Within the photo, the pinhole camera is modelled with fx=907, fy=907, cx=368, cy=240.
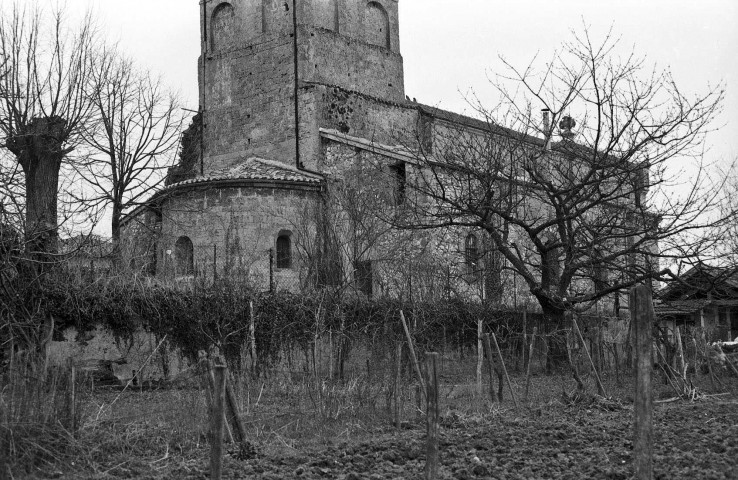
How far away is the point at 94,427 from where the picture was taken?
339 inches

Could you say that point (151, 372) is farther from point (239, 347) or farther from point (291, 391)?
point (291, 391)

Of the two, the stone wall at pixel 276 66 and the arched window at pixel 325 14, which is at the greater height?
the arched window at pixel 325 14

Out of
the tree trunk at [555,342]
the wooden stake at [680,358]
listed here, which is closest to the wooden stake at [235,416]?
the wooden stake at [680,358]

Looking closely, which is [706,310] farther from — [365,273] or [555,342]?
[555,342]

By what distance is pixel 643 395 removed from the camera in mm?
7352

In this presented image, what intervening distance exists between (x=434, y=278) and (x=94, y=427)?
14.9 m

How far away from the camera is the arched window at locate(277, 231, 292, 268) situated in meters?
25.5

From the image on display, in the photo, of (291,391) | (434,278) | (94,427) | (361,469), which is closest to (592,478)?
(361,469)

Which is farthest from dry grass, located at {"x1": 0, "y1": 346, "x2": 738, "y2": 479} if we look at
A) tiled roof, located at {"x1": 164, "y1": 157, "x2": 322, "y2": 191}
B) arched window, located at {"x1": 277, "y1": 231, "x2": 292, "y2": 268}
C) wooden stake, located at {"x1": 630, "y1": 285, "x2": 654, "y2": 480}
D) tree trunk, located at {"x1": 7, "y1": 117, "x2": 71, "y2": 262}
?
tiled roof, located at {"x1": 164, "y1": 157, "x2": 322, "y2": 191}

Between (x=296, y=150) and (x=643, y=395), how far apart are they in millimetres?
21675

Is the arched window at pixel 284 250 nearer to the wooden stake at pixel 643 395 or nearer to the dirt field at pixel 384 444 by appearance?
the dirt field at pixel 384 444

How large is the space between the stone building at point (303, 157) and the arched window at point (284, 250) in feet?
0.11

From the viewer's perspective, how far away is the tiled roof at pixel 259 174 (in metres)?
25.2

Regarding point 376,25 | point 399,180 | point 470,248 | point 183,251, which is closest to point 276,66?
point 376,25
